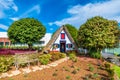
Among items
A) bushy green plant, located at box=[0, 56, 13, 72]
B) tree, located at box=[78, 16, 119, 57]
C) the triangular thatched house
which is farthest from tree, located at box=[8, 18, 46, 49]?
bushy green plant, located at box=[0, 56, 13, 72]

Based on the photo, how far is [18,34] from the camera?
2783 centimetres

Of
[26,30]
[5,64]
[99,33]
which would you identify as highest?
[26,30]

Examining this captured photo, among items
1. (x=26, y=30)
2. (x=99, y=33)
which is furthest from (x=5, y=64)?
(x=26, y=30)

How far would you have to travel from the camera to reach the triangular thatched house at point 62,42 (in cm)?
2695

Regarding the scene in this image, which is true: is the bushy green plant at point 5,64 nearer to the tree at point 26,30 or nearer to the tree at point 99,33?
the tree at point 99,33

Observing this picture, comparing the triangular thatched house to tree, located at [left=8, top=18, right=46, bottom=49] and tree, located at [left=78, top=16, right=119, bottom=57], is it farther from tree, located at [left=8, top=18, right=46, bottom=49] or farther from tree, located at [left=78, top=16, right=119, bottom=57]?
tree, located at [left=78, top=16, right=119, bottom=57]

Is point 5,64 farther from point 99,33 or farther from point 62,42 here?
point 62,42

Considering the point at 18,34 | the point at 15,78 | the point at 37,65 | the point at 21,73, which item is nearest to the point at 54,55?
the point at 37,65

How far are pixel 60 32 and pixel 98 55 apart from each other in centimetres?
963

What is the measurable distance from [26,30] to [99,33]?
13.6m

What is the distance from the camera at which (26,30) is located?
1090 inches

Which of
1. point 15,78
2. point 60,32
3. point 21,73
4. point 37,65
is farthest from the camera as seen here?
point 60,32

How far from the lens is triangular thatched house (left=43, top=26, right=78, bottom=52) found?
88.4 ft

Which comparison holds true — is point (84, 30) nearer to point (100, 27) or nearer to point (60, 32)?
point (100, 27)
